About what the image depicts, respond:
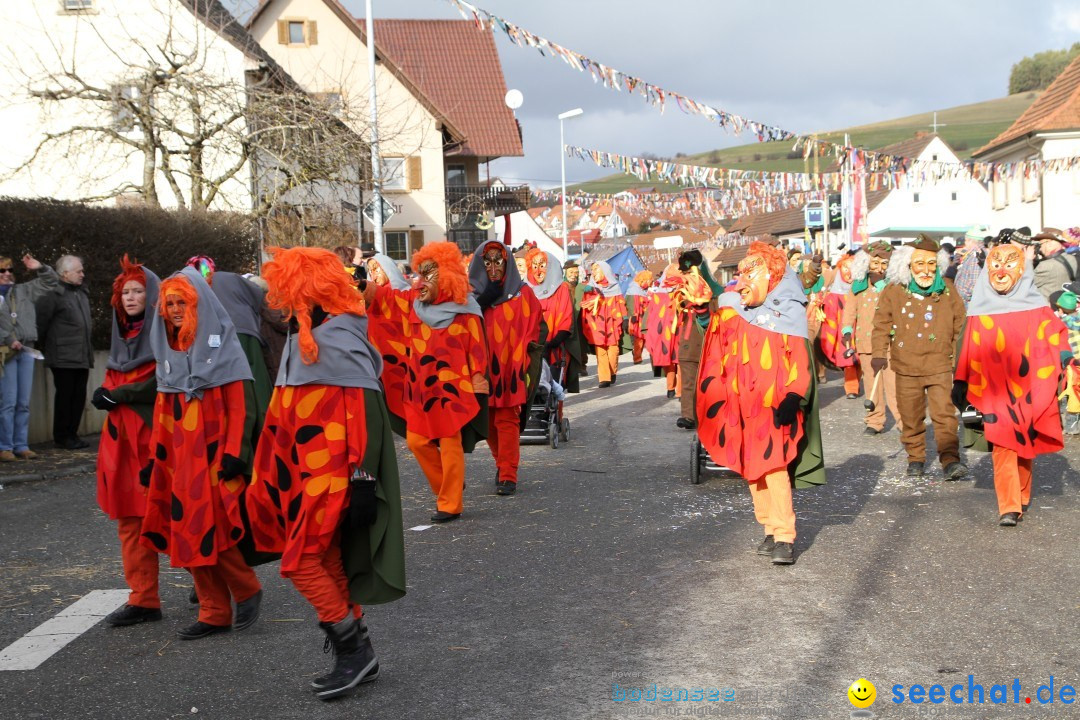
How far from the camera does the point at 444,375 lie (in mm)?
8828

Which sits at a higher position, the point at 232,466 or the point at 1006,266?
the point at 1006,266

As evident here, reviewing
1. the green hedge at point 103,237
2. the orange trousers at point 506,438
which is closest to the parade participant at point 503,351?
the orange trousers at point 506,438

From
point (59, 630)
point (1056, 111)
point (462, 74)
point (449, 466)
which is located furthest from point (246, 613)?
point (462, 74)

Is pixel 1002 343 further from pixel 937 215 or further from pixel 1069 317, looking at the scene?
pixel 937 215

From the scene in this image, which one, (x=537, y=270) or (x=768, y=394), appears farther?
(x=537, y=270)

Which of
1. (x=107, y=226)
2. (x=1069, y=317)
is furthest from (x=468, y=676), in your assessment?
(x=107, y=226)

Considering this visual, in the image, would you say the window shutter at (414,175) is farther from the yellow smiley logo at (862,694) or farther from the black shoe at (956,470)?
the yellow smiley logo at (862,694)

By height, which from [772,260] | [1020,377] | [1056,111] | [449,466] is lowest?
[449,466]

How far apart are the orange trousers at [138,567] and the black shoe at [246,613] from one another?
1.69ft

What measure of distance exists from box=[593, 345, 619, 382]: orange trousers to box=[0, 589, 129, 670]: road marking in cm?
1285

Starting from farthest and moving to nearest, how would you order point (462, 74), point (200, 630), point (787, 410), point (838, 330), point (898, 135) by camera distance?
point (898, 135) < point (462, 74) < point (838, 330) < point (787, 410) < point (200, 630)

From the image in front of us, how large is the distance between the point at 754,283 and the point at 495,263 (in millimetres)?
2930

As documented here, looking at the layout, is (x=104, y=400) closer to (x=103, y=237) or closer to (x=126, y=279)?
(x=126, y=279)

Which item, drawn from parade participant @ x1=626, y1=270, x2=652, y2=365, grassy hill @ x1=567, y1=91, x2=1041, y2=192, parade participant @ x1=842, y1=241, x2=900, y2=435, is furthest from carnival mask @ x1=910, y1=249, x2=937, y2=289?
grassy hill @ x1=567, y1=91, x2=1041, y2=192
